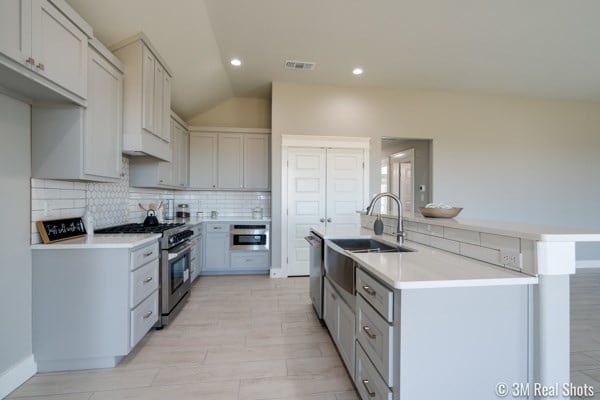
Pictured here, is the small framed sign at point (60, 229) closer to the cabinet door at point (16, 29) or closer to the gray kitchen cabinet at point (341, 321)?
the cabinet door at point (16, 29)

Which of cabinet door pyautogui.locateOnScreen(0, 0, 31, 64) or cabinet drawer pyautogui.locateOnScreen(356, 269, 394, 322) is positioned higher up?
cabinet door pyautogui.locateOnScreen(0, 0, 31, 64)

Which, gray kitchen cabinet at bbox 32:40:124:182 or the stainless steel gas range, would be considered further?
the stainless steel gas range

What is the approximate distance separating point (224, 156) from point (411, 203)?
396 centimetres

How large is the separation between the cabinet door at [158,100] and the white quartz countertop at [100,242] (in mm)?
1158

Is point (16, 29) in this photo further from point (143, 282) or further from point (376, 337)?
point (376, 337)

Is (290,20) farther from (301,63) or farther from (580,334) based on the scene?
(580,334)

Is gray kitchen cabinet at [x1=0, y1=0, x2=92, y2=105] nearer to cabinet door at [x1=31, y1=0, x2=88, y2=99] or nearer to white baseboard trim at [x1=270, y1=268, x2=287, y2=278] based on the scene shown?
cabinet door at [x1=31, y1=0, x2=88, y2=99]

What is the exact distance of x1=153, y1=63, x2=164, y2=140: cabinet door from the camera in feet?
9.62

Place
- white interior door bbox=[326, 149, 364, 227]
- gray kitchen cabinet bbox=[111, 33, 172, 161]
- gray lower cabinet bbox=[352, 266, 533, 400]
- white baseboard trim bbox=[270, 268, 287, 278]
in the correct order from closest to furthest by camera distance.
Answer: gray lower cabinet bbox=[352, 266, 533, 400] → gray kitchen cabinet bbox=[111, 33, 172, 161] → white baseboard trim bbox=[270, 268, 287, 278] → white interior door bbox=[326, 149, 364, 227]

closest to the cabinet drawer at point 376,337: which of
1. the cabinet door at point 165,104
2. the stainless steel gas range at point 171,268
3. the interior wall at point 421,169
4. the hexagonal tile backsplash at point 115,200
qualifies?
the stainless steel gas range at point 171,268

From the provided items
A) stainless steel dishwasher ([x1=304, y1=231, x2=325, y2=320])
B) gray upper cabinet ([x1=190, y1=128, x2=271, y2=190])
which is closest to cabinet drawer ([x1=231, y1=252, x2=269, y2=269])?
gray upper cabinet ([x1=190, y1=128, x2=271, y2=190])

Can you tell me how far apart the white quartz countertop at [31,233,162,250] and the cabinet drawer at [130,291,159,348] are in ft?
1.67

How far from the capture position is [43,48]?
1643 mm

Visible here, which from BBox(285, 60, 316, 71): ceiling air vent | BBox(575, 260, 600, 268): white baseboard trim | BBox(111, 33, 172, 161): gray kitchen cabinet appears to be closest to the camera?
BBox(111, 33, 172, 161): gray kitchen cabinet
